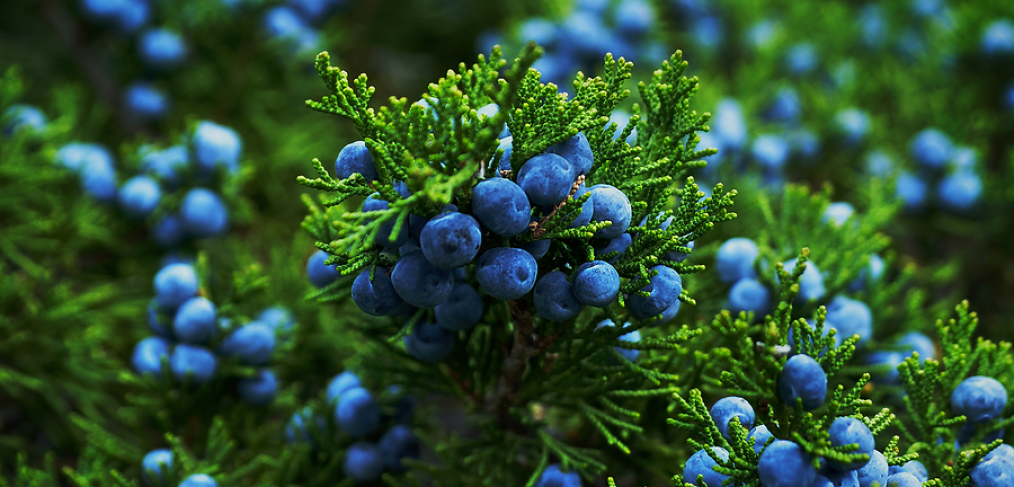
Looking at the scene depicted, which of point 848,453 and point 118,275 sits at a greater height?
point 118,275

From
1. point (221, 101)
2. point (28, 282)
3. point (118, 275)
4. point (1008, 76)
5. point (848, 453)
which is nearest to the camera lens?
point (848, 453)

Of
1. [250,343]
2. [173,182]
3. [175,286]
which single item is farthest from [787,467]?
[173,182]

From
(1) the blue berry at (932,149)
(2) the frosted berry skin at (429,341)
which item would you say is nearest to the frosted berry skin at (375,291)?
(2) the frosted berry skin at (429,341)

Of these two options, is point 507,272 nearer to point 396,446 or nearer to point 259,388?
point 396,446

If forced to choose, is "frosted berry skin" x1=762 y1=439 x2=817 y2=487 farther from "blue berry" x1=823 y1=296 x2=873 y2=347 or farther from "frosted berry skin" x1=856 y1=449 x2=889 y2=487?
"blue berry" x1=823 y1=296 x2=873 y2=347

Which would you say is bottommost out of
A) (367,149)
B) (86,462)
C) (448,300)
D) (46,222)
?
(86,462)

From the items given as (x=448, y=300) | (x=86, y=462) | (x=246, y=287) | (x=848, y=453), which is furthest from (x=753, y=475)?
(x=86, y=462)

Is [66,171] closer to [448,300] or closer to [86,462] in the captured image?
[86,462]
